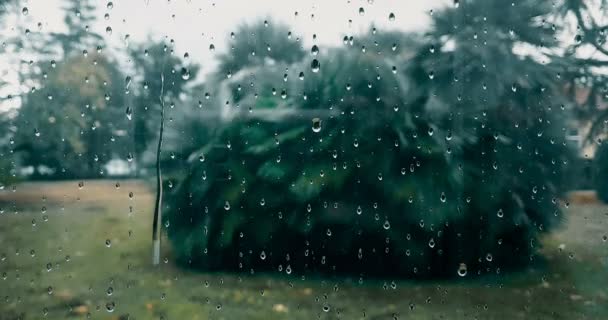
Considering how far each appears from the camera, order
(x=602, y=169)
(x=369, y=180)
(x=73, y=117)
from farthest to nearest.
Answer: (x=369, y=180), (x=73, y=117), (x=602, y=169)

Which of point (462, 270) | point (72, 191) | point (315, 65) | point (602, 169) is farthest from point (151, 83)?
point (602, 169)

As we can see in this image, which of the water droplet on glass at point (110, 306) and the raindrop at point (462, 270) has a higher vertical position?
the raindrop at point (462, 270)

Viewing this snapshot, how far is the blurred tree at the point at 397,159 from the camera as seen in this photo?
7.48 feet

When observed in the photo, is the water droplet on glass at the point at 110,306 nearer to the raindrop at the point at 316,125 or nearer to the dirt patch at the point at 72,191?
the dirt patch at the point at 72,191

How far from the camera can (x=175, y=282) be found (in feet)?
7.73

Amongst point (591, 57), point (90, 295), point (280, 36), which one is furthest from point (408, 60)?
point (90, 295)

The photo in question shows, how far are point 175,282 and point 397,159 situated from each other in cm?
116

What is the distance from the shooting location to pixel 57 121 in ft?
7.57

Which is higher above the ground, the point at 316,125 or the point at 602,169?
the point at 316,125

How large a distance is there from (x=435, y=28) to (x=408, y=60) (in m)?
0.18

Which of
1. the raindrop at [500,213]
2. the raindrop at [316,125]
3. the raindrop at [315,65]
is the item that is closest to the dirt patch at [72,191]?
the raindrop at [316,125]

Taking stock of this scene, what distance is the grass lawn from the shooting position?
2.28 m

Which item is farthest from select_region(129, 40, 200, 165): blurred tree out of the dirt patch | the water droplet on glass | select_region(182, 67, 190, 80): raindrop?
the water droplet on glass

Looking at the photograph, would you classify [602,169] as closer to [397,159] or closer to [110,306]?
[397,159]
